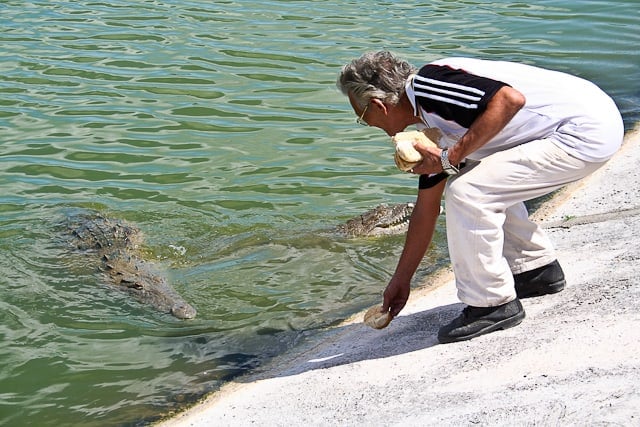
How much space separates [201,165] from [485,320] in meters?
5.16

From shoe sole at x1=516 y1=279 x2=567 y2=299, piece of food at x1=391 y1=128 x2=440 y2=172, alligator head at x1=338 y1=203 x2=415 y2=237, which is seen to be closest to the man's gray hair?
piece of food at x1=391 y1=128 x2=440 y2=172

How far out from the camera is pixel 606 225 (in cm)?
657

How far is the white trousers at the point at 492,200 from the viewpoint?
14.8ft

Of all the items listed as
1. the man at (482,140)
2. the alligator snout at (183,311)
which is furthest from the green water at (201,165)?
the man at (482,140)

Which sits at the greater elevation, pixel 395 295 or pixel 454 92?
pixel 454 92

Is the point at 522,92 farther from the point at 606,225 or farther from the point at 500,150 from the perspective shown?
the point at 606,225

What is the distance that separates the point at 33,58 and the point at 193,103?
2782 mm

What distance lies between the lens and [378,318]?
16.4 ft

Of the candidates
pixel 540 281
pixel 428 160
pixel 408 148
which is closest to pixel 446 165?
pixel 428 160

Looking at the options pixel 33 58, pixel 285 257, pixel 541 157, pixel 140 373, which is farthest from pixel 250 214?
pixel 33 58

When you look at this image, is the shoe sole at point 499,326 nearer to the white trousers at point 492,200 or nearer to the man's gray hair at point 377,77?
the white trousers at point 492,200

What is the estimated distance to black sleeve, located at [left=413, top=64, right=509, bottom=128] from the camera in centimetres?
425

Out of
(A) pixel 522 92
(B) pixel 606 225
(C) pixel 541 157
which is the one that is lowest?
(B) pixel 606 225

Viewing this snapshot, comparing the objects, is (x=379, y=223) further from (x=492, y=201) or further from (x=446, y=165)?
(x=446, y=165)
